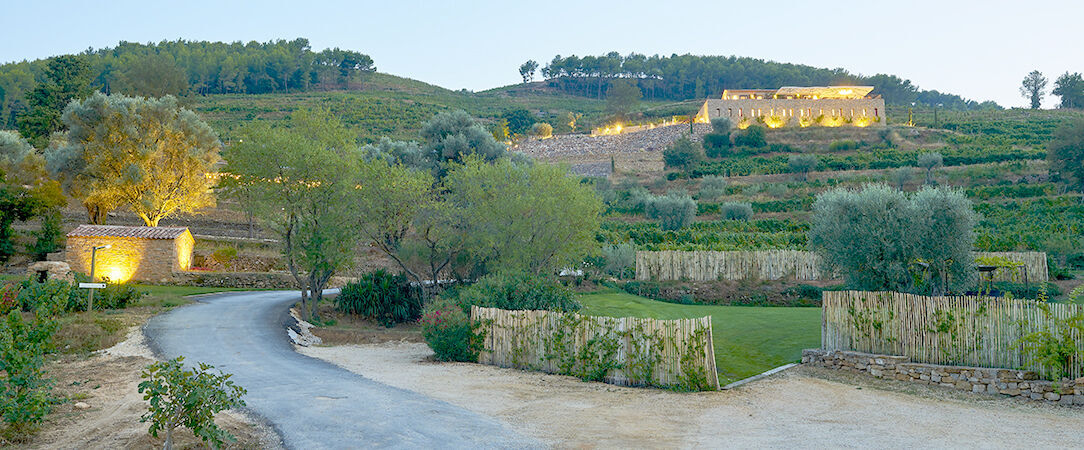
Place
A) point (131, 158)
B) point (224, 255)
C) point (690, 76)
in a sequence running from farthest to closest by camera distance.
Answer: point (690, 76) < point (131, 158) < point (224, 255)

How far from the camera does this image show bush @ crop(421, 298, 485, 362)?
56.3 ft

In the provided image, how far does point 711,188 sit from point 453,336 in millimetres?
46995

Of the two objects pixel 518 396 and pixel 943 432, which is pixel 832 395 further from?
pixel 518 396

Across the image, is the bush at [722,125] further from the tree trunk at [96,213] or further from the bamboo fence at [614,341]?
the bamboo fence at [614,341]

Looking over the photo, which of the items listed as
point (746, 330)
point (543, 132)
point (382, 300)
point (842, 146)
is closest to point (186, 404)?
point (746, 330)

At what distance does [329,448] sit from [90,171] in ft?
115

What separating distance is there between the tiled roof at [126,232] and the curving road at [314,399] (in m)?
9.87

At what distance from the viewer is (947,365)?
14.7 m

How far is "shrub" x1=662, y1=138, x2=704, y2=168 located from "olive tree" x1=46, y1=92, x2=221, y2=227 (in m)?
46.6

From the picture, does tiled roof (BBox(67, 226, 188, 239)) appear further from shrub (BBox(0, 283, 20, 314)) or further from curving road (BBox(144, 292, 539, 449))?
curving road (BBox(144, 292, 539, 449))

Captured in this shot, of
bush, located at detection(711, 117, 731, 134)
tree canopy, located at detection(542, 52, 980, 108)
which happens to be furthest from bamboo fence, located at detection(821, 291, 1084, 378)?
tree canopy, located at detection(542, 52, 980, 108)

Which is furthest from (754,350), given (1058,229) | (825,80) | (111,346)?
(825,80)

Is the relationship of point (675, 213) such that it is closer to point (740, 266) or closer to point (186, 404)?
point (740, 266)

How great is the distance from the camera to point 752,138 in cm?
7800
